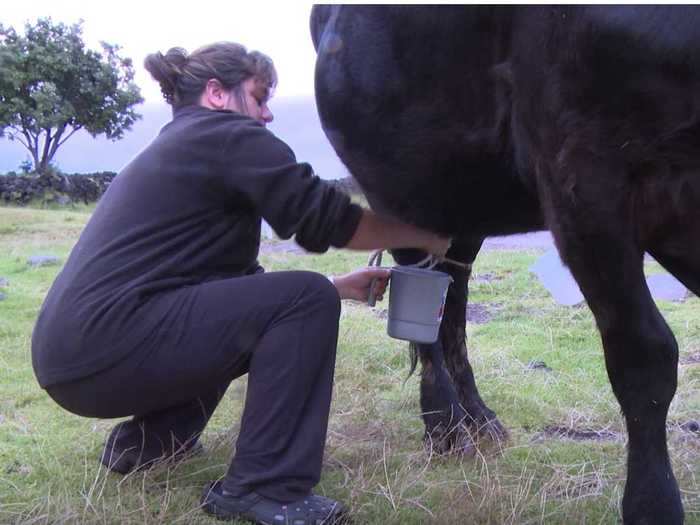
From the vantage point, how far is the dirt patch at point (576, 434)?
3.32 meters

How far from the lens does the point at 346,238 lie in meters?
2.50

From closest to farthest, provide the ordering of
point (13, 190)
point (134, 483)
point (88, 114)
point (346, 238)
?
point (346, 238) < point (134, 483) < point (13, 190) < point (88, 114)

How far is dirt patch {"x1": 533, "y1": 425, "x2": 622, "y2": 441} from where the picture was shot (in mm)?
3316

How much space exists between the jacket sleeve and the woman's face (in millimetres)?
196

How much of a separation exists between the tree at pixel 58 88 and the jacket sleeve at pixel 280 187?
22.5 metres

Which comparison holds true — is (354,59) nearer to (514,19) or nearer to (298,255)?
(514,19)

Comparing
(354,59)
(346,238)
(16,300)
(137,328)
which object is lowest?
(16,300)

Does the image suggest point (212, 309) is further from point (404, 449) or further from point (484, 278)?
point (484, 278)

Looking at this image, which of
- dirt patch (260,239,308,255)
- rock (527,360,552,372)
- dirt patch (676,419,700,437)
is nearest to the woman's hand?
dirt patch (676,419,700,437)

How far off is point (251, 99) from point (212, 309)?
687 millimetres

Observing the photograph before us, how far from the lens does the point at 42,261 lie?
8.69 m

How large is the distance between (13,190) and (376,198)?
65.8ft

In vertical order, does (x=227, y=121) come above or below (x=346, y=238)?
above

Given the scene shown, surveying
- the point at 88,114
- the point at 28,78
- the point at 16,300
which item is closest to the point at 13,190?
the point at 28,78
